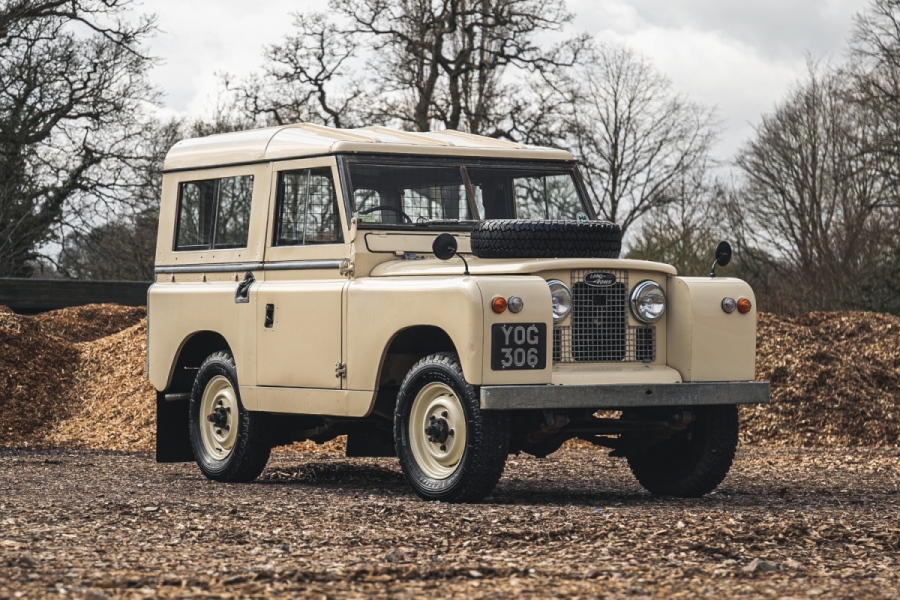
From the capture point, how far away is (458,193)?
382 inches

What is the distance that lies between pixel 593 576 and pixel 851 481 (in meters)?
→ 5.65

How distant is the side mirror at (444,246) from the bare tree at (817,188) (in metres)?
21.7

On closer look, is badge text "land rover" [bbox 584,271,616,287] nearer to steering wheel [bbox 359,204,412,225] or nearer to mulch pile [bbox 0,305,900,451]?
steering wheel [bbox 359,204,412,225]

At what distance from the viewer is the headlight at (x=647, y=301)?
28.4 feet

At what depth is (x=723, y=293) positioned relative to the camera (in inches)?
350

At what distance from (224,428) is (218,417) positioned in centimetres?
11

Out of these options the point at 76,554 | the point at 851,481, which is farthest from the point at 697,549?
the point at 851,481

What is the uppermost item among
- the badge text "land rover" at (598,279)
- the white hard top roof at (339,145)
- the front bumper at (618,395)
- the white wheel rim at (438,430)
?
the white hard top roof at (339,145)

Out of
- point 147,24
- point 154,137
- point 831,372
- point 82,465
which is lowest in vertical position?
point 82,465

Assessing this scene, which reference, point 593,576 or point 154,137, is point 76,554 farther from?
point 154,137

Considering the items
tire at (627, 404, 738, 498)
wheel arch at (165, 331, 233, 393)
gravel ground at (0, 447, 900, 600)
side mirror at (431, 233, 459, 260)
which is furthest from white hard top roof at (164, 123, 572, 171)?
gravel ground at (0, 447, 900, 600)

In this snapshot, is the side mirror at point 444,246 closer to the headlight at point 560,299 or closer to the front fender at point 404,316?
the front fender at point 404,316

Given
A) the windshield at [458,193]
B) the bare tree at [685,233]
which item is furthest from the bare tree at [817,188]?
the windshield at [458,193]

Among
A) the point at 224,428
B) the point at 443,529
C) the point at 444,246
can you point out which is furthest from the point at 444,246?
the point at 224,428
